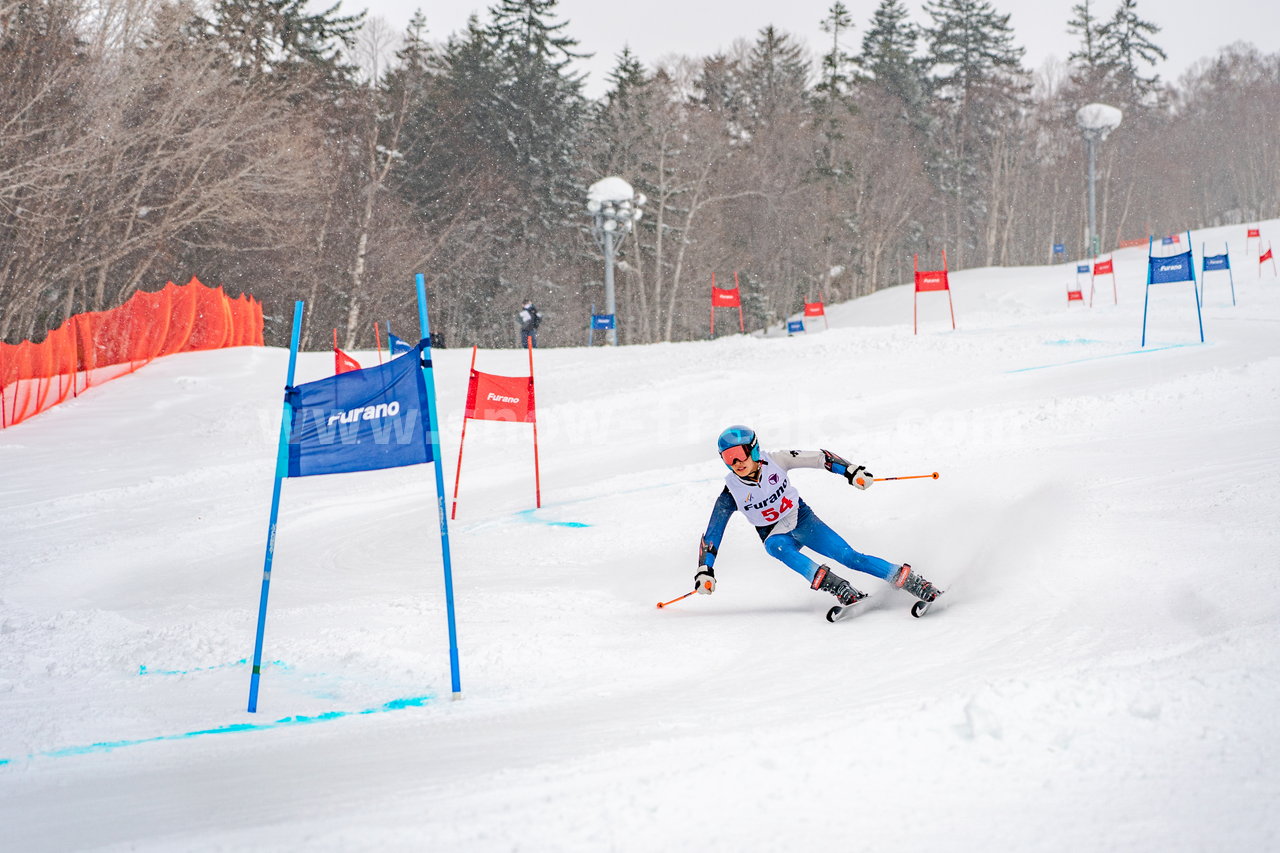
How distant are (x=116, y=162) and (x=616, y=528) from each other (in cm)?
2091

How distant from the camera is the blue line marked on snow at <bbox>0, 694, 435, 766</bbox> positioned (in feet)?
16.3

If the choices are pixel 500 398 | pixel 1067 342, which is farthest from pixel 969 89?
pixel 500 398

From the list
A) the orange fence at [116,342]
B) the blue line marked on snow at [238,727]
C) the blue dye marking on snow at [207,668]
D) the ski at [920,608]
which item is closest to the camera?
the blue line marked on snow at [238,727]

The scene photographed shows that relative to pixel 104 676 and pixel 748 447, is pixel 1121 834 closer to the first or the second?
pixel 748 447

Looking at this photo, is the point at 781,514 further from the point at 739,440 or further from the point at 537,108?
the point at 537,108

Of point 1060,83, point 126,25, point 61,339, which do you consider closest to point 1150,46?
point 1060,83

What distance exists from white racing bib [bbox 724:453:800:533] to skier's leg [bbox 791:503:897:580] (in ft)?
0.32

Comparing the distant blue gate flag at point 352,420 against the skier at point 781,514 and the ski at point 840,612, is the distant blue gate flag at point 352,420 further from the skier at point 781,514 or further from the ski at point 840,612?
the ski at point 840,612

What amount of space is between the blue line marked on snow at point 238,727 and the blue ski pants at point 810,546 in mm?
2848

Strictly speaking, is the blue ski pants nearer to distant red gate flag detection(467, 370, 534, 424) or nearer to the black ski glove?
the black ski glove

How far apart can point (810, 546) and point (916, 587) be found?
3.23ft

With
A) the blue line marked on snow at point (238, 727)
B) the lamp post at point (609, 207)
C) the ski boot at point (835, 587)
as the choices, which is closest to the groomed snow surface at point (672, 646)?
the blue line marked on snow at point (238, 727)

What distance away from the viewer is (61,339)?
20.4 m

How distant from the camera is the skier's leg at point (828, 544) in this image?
23.3 ft
